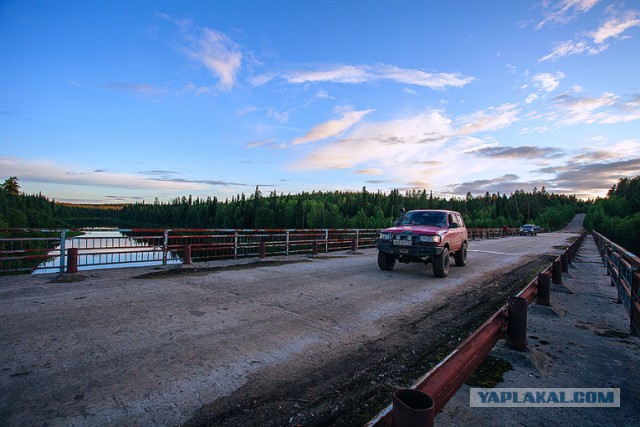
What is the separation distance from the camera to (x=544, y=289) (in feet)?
20.9

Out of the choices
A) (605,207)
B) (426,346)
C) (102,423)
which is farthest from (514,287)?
(605,207)

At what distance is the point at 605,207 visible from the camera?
13550 cm

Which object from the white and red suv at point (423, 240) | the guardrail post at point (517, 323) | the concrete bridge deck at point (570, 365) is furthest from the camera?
the white and red suv at point (423, 240)

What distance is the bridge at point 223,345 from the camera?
119 inches

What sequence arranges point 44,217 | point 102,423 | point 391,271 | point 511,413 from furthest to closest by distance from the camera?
point 44,217 < point 391,271 < point 511,413 < point 102,423

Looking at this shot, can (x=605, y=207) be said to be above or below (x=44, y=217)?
above

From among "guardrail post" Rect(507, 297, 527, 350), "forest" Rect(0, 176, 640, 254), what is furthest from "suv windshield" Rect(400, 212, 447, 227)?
"forest" Rect(0, 176, 640, 254)

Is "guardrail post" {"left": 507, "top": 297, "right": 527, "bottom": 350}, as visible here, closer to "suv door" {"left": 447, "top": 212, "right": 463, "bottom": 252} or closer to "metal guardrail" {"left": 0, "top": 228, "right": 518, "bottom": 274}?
"suv door" {"left": 447, "top": 212, "right": 463, "bottom": 252}

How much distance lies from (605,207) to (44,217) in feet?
669

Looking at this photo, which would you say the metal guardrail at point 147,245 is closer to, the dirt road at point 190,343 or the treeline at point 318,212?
the dirt road at point 190,343

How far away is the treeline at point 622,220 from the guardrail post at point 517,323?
76308 mm

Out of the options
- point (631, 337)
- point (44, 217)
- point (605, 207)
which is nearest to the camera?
point (631, 337)

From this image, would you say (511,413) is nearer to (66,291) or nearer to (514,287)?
(514,287)

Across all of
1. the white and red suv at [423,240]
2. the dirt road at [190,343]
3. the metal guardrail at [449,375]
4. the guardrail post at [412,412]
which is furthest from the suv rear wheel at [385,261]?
the guardrail post at [412,412]
